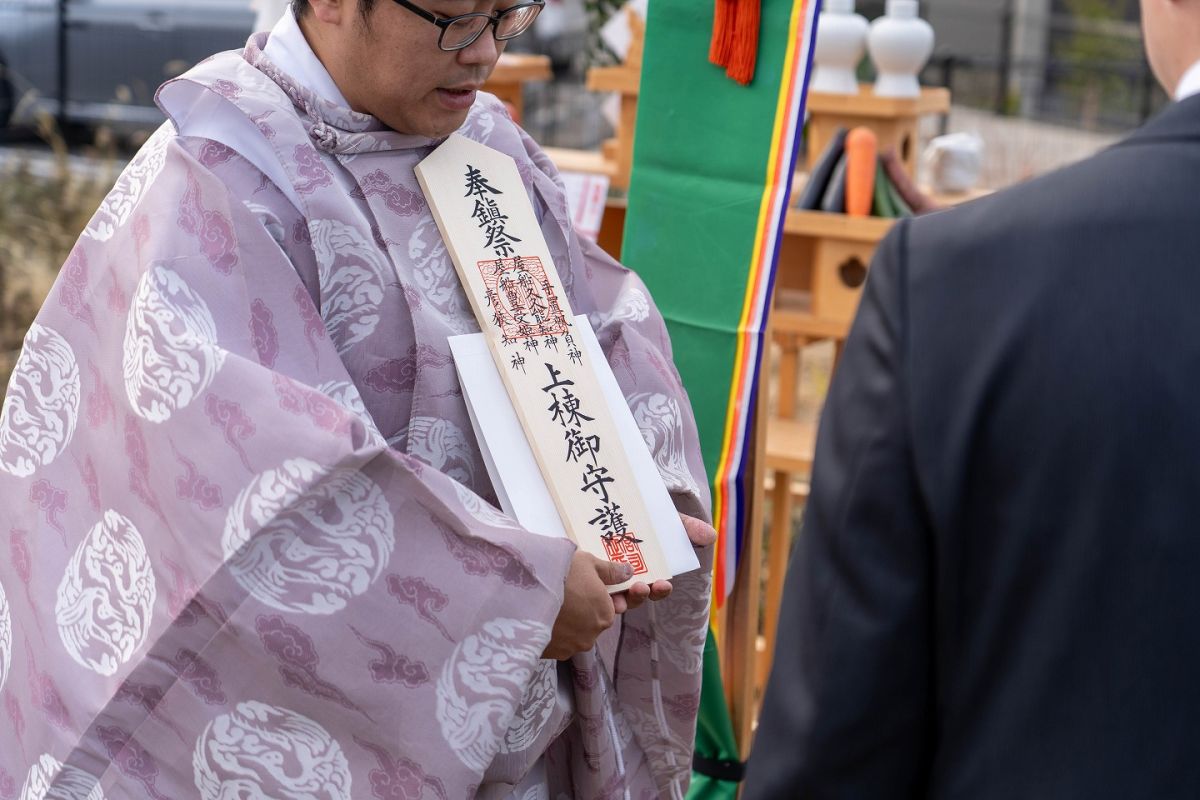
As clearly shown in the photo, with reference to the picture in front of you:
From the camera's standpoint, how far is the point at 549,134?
32.9 feet

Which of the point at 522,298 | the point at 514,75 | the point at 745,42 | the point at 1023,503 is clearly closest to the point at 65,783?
the point at 522,298

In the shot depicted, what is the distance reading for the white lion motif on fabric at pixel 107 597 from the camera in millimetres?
1581

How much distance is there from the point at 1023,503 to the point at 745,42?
162cm

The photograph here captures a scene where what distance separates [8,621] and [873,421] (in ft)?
4.21

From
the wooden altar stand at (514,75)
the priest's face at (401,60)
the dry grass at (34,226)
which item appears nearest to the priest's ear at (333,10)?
the priest's face at (401,60)

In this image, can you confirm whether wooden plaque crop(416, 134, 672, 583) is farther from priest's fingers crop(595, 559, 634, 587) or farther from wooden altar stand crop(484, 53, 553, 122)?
Result: wooden altar stand crop(484, 53, 553, 122)

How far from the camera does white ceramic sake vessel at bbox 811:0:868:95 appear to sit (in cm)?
343

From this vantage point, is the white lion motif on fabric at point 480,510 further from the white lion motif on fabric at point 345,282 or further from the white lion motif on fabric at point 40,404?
the white lion motif on fabric at point 40,404

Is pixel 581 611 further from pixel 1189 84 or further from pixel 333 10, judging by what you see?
pixel 1189 84

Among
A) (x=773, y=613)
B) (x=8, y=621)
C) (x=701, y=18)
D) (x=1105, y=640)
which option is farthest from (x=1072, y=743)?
(x=773, y=613)

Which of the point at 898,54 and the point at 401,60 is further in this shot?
the point at 898,54

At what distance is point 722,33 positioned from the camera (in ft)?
7.93

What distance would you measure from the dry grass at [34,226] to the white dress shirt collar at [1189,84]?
14.2ft

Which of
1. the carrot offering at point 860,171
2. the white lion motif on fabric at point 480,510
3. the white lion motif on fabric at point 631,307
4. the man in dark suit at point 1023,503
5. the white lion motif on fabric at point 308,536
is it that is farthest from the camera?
the carrot offering at point 860,171
